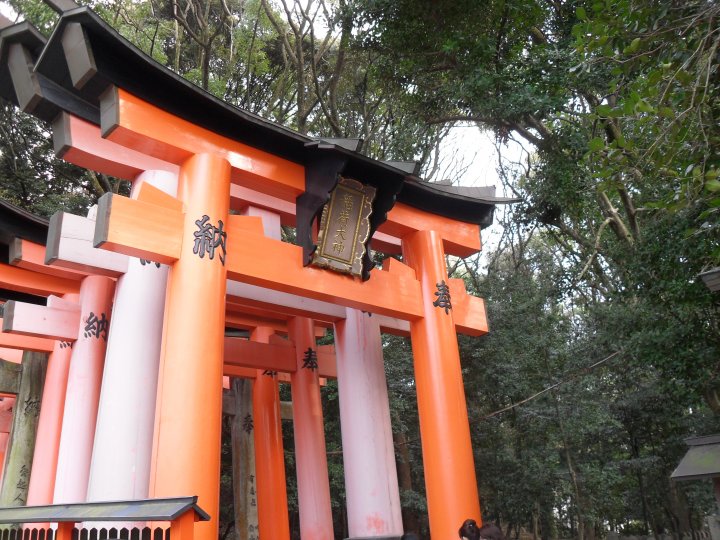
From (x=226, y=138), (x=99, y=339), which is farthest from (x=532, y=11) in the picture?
(x=99, y=339)

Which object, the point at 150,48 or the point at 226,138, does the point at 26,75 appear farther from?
the point at 150,48

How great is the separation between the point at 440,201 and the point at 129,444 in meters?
4.50

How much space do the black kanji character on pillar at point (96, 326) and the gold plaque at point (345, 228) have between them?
2.96m

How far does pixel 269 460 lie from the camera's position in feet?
30.6

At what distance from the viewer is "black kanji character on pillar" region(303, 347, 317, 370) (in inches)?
345

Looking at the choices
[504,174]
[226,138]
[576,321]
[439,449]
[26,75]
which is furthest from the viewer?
[504,174]

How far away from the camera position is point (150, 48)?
463 inches

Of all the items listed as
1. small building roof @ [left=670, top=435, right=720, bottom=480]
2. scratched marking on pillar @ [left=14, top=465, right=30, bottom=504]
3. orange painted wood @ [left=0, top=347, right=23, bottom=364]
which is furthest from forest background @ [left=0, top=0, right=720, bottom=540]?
scratched marking on pillar @ [left=14, top=465, right=30, bottom=504]

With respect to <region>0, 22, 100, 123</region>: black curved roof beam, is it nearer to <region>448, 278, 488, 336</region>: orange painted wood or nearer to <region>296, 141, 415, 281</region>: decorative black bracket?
<region>296, 141, 415, 281</region>: decorative black bracket

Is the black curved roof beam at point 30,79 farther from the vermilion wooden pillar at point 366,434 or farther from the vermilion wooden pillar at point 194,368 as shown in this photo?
the vermilion wooden pillar at point 366,434

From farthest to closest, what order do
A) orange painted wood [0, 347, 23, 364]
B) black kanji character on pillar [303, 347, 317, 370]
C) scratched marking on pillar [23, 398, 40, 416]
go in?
1. black kanji character on pillar [303, 347, 317, 370]
2. orange painted wood [0, 347, 23, 364]
3. scratched marking on pillar [23, 398, 40, 416]

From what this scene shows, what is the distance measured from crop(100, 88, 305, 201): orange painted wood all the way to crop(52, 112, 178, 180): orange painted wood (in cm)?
52

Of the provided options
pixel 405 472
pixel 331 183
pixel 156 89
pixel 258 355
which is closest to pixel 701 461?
pixel 331 183

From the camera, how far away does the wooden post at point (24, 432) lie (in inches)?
284
